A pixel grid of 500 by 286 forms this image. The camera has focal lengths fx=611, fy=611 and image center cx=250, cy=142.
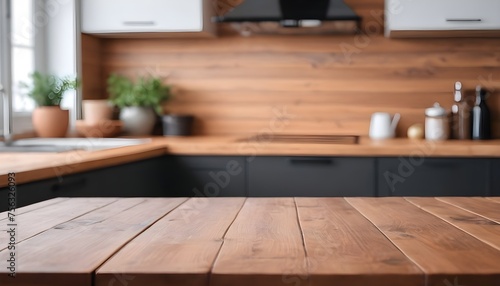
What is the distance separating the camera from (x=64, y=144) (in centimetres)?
304

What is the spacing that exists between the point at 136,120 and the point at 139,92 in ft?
0.56

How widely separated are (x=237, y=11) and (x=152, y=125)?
88 centimetres

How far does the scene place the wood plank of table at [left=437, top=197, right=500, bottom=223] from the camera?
128 centimetres

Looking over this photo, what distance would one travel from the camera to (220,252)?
91 centimetres

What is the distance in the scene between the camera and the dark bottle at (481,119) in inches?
131

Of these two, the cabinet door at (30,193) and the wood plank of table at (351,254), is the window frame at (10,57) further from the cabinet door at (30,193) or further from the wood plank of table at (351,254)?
the wood plank of table at (351,254)

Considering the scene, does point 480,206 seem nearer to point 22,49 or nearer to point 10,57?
point 10,57

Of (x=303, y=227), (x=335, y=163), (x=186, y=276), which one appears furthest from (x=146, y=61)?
(x=186, y=276)

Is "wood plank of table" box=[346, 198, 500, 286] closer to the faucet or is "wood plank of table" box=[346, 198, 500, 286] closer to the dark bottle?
the faucet

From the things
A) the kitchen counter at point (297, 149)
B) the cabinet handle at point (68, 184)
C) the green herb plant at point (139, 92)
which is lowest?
the cabinet handle at point (68, 184)

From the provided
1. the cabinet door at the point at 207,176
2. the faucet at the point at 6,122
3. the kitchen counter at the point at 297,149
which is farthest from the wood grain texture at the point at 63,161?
the faucet at the point at 6,122

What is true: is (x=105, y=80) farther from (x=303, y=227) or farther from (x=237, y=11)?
(x=303, y=227)

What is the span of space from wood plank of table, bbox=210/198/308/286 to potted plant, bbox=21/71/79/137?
207 centimetres

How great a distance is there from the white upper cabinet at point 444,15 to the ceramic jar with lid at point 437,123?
18.1 inches
